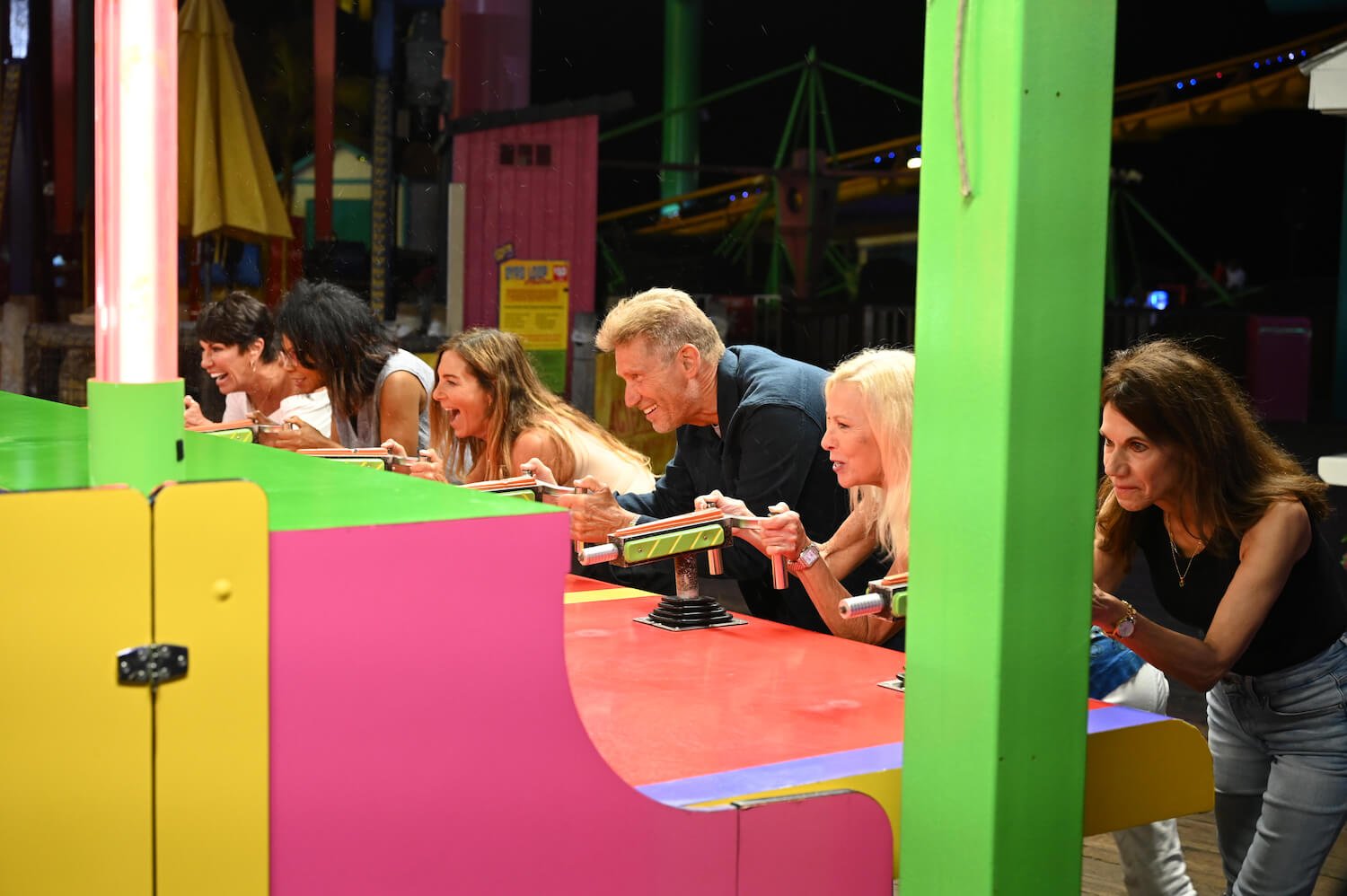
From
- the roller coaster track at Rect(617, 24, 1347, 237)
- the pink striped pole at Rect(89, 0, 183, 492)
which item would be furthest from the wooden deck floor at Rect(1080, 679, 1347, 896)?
the roller coaster track at Rect(617, 24, 1347, 237)

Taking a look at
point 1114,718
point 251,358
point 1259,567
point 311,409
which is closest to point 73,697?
point 1114,718

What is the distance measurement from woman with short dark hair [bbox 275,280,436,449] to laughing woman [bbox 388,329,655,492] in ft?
1.22

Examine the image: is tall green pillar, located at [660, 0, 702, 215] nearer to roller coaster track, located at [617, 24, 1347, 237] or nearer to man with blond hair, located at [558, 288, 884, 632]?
roller coaster track, located at [617, 24, 1347, 237]

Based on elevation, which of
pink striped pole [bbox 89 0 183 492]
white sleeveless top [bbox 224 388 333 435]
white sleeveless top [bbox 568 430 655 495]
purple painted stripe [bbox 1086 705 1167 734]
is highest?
pink striped pole [bbox 89 0 183 492]

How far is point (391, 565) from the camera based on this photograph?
990 mm

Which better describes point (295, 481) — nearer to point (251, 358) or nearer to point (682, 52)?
point (251, 358)

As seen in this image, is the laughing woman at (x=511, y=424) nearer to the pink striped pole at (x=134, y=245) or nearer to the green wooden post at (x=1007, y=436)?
the green wooden post at (x=1007, y=436)

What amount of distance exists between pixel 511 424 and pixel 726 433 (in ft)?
1.91

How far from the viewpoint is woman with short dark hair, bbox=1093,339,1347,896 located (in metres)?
2.04

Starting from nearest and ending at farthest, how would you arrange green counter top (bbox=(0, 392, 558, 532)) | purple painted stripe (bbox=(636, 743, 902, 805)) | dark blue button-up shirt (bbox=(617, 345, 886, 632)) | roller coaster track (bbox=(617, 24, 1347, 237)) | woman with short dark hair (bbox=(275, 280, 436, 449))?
1. green counter top (bbox=(0, 392, 558, 532))
2. purple painted stripe (bbox=(636, 743, 902, 805))
3. dark blue button-up shirt (bbox=(617, 345, 886, 632))
4. woman with short dark hair (bbox=(275, 280, 436, 449))
5. roller coaster track (bbox=(617, 24, 1347, 237))

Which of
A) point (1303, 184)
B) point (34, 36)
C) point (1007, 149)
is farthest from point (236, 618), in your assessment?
point (1303, 184)

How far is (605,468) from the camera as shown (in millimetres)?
3129

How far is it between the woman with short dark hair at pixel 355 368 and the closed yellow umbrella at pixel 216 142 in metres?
2.64

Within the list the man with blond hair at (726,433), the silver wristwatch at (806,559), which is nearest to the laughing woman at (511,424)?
the man with blond hair at (726,433)
